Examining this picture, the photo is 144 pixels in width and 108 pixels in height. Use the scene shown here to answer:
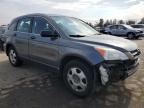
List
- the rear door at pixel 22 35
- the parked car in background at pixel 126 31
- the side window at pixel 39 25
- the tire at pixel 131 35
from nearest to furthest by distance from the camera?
the side window at pixel 39 25
the rear door at pixel 22 35
the parked car in background at pixel 126 31
the tire at pixel 131 35

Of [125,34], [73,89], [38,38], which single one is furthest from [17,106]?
[125,34]

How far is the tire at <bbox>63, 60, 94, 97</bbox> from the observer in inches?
165

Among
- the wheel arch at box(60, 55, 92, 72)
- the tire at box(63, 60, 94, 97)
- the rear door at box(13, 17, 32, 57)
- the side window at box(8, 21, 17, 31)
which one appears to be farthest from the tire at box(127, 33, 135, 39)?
the tire at box(63, 60, 94, 97)

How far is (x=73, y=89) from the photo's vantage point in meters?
4.56

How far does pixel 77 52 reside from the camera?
435cm

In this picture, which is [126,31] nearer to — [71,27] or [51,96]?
[71,27]

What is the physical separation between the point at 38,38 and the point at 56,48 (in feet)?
2.77

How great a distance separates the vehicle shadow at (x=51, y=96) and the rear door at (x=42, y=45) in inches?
23.1

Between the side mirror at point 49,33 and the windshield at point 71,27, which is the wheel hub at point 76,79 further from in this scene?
the side mirror at point 49,33

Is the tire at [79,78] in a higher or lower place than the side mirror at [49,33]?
lower

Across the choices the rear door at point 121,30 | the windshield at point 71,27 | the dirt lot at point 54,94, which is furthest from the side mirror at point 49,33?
the rear door at point 121,30

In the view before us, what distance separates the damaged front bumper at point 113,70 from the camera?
13.1ft

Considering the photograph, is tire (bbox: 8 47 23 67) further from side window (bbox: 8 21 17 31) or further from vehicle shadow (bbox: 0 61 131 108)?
vehicle shadow (bbox: 0 61 131 108)

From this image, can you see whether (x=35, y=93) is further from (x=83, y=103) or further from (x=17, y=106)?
(x=83, y=103)
